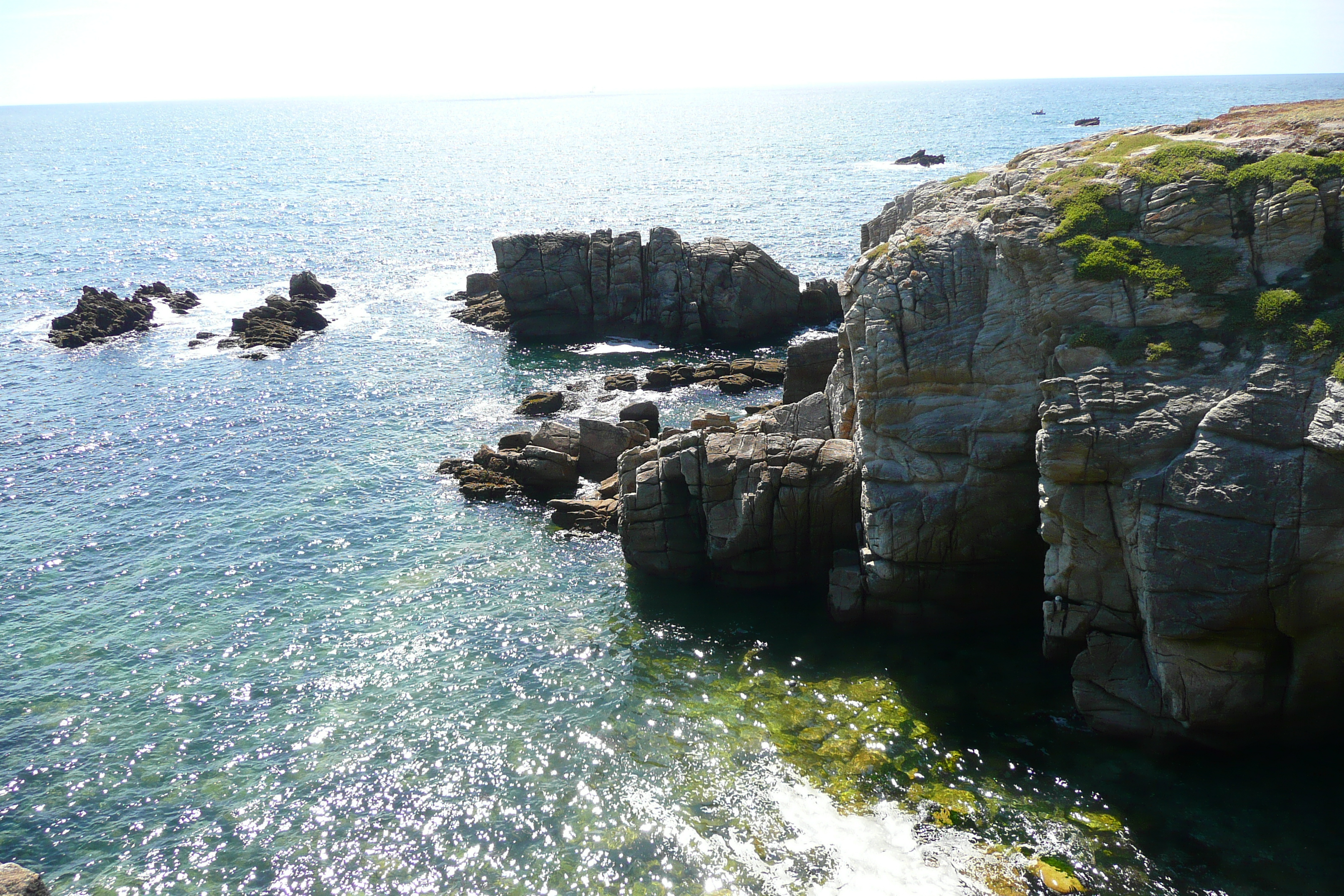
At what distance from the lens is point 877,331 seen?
29.1 meters

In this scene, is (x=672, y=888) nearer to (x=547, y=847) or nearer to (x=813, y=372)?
(x=547, y=847)

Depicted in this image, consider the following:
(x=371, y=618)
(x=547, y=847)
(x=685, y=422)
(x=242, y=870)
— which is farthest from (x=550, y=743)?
(x=685, y=422)

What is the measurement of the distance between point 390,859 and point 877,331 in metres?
21.5

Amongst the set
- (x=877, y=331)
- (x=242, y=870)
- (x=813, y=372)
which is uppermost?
(x=877, y=331)

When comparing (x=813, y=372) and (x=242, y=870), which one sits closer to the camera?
(x=242, y=870)

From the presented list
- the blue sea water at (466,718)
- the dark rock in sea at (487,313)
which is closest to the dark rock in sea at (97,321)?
the blue sea water at (466,718)

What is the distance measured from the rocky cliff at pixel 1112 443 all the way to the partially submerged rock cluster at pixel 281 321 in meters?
48.9

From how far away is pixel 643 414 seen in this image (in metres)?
47.1

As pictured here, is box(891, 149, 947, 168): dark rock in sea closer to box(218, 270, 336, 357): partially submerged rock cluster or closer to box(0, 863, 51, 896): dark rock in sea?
box(218, 270, 336, 357): partially submerged rock cluster

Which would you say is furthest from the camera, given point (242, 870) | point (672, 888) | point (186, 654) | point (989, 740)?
point (186, 654)

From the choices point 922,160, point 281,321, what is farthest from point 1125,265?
point 922,160

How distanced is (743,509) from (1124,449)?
1289 centimetres

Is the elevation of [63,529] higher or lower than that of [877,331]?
lower

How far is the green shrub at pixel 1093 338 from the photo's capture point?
24906mm
